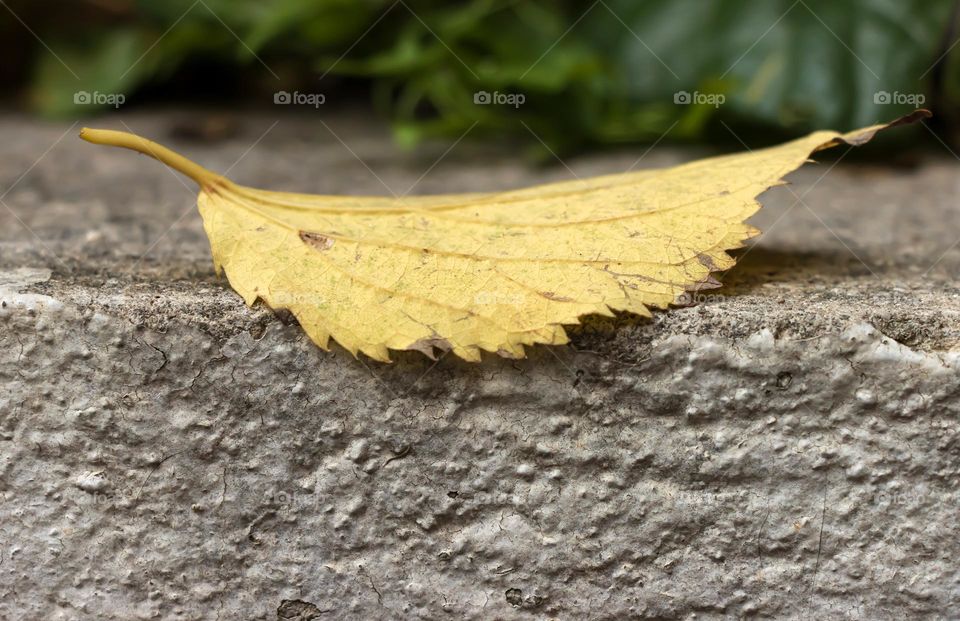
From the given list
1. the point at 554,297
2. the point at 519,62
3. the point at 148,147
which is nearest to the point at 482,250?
the point at 554,297

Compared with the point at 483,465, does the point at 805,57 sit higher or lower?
higher

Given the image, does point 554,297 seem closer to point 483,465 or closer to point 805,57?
point 483,465

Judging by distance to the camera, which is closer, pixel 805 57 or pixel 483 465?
pixel 483 465

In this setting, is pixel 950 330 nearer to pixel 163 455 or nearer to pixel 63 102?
pixel 163 455

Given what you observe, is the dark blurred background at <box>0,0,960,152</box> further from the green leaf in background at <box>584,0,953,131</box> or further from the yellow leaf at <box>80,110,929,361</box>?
the yellow leaf at <box>80,110,929,361</box>

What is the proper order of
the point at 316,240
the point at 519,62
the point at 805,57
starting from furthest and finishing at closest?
the point at 519,62 < the point at 805,57 < the point at 316,240

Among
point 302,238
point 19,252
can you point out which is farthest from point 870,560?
point 19,252

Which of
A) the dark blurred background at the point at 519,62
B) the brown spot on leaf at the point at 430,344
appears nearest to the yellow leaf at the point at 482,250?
the brown spot on leaf at the point at 430,344

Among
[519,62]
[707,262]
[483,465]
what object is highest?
[519,62]
